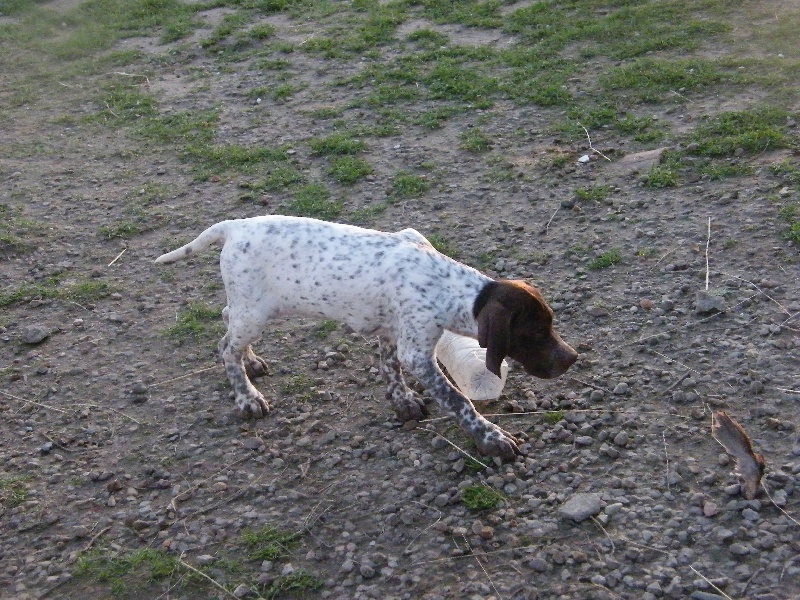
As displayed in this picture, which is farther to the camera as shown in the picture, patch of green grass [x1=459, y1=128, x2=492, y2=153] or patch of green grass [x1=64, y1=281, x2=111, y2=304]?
patch of green grass [x1=459, y1=128, x2=492, y2=153]

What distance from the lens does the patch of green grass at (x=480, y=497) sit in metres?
4.62

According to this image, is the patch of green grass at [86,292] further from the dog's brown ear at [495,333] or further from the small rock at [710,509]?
the small rock at [710,509]

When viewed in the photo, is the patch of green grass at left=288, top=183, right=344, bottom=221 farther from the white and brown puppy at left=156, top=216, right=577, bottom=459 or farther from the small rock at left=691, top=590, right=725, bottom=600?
the small rock at left=691, top=590, right=725, bottom=600

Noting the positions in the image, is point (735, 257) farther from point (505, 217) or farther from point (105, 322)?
point (105, 322)

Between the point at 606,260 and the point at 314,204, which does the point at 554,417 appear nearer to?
the point at 606,260

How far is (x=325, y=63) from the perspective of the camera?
10445mm

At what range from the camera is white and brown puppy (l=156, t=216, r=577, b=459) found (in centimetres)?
490

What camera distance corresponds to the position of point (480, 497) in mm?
4660

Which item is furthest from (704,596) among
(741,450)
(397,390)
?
(397,390)

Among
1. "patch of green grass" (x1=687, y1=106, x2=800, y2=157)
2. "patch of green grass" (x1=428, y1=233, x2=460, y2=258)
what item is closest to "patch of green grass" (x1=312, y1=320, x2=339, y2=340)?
"patch of green grass" (x1=428, y1=233, x2=460, y2=258)

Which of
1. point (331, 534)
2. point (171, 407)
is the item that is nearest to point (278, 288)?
point (171, 407)

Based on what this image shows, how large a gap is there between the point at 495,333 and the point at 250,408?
1.63 meters

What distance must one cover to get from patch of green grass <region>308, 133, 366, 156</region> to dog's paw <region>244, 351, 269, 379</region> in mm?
3025

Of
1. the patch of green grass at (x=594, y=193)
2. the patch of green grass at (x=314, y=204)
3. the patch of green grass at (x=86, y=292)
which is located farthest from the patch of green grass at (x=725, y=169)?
the patch of green grass at (x=86, y=292)
